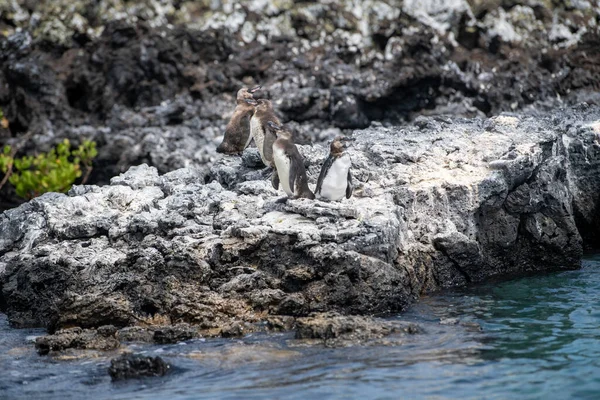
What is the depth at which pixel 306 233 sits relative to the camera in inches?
383

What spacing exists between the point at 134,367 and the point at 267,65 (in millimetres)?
12697

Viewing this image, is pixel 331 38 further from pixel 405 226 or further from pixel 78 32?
pixel 405 226

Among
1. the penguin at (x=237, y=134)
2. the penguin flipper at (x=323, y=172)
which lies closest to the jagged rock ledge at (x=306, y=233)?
the penguin flipper at (x=323, y=172)

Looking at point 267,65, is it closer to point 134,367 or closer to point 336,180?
point 336,180

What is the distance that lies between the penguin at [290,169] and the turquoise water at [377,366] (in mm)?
1986

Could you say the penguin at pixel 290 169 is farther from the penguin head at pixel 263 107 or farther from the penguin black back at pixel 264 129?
the penguin head at pixel 263 107

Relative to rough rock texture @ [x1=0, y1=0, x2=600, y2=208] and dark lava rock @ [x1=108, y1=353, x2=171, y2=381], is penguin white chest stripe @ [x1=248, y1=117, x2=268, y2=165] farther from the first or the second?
rough rock texture @ [x1=0, y1=0, x2=600, y2=208]

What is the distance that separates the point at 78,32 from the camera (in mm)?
20594

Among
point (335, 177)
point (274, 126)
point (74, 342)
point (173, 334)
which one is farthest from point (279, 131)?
point (74, 342)

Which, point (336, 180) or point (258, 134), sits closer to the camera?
point (336, 180)

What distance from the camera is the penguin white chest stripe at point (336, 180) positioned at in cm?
1029

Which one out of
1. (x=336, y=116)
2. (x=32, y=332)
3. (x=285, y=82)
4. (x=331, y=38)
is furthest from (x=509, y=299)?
(x=331, y=38)

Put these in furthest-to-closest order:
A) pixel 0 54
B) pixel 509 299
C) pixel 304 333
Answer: pixel 0 54
pixel 509 299
pixel 304 333

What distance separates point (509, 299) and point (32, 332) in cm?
530
